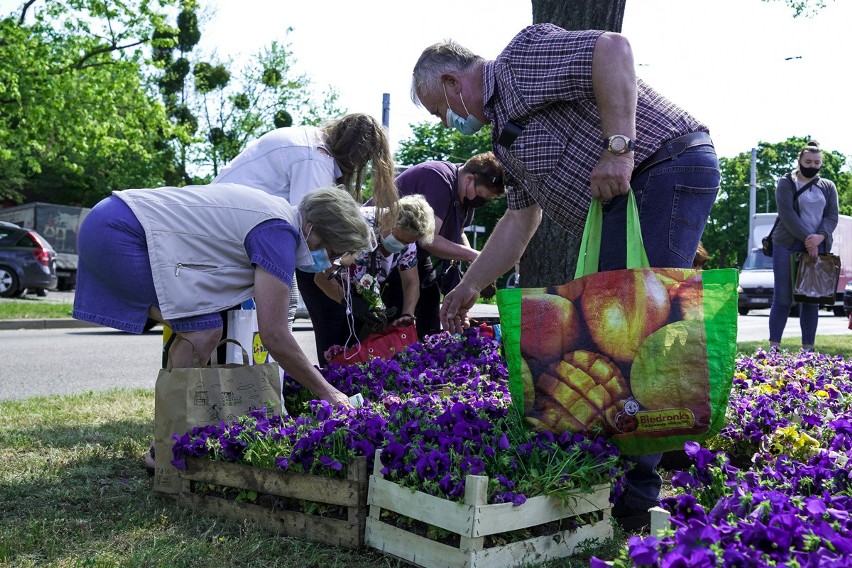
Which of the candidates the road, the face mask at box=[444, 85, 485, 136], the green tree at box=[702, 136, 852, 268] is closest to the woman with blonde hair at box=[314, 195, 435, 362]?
the face mask at box=[444, 85, 485, 136]

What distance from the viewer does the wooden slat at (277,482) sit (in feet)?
9.23

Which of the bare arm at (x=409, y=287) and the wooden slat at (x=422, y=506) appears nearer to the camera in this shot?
the wooden slat at (x=422, y=506)

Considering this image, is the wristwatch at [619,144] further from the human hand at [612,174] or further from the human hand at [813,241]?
the human hand at [813,241]

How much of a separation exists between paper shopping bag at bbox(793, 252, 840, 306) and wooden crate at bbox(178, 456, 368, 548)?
5.69 m

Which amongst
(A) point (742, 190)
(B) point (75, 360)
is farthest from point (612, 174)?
(A) point (742, 190)

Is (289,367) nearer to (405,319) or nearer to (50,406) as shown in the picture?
(405,319)

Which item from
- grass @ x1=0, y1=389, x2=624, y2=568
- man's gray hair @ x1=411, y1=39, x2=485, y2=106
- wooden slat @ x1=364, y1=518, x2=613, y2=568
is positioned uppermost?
man's gray hair @ x1=411, y1=39, x2=485, y2=106

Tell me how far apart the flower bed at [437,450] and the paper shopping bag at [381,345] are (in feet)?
5.01

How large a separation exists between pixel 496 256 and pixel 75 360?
6590mm

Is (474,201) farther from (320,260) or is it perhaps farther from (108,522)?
(108,522)

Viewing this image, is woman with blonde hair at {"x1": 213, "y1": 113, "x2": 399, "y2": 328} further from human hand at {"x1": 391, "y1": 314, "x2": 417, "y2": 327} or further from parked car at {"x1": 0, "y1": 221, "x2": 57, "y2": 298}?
parked car at {"x1": 0, "y1": 221, "x2": 57, "y2": 298}

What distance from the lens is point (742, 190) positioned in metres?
54.9

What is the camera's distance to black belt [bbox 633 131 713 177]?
309cm

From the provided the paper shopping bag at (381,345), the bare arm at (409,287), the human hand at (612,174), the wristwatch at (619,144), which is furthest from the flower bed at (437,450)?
the bare arm at (409,287)
